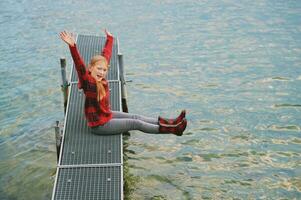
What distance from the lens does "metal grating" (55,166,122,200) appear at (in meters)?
7.44

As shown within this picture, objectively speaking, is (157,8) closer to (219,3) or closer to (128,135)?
(219,3)

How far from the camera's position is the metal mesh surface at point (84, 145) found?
323 inches

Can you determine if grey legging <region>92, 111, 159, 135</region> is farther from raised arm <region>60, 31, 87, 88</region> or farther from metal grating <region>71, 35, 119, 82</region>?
metal grating <region>71, 35, 119, 82</region>

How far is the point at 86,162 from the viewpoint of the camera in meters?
8.16

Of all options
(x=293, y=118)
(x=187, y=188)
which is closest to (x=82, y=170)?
(x=187, y=188)

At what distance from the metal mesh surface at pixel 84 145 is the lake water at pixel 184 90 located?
3.61 ft

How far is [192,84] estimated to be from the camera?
46.4ft

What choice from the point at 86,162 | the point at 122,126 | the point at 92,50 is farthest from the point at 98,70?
the point at 92,50

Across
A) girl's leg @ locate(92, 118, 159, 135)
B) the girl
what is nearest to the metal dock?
girl's leg @ locate(92, 118, 159, 135)

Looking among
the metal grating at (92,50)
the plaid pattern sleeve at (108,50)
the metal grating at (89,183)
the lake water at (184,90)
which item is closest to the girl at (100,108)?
the plaid pattern sleeve at (108,50)

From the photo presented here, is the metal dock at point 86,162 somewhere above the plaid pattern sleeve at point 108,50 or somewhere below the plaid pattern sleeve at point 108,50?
below

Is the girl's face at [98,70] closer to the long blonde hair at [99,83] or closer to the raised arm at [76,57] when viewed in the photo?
the long blonde hair at [99,83]

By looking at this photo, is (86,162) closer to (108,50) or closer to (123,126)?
(123,126)

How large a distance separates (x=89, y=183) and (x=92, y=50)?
15.1ft
